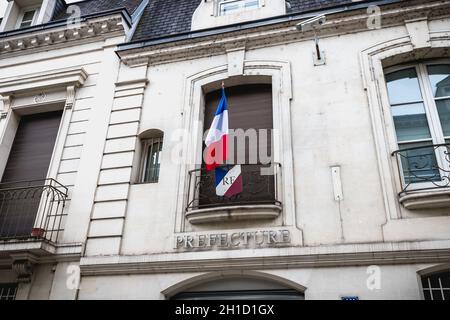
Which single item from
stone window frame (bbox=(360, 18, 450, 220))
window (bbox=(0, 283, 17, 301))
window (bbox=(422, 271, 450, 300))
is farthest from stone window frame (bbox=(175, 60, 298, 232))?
window (bbox=(0, 283, 17, 301))

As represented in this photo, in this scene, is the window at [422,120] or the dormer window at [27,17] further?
the dormer window at [27,17]

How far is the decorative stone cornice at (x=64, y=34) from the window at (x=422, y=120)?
20.6 feet

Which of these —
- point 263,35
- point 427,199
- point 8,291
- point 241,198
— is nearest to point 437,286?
point 427,199

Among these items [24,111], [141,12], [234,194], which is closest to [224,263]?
[234,194]

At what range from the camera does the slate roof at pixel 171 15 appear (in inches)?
340

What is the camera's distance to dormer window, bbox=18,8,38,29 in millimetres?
11022

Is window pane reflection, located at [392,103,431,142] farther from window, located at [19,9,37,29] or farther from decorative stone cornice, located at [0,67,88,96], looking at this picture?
window, located at [19,9,37,29]

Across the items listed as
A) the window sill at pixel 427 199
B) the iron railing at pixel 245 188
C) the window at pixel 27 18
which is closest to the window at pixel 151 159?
the iron railing at pixel 245 188

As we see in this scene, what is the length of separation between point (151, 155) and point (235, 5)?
4.18 metres

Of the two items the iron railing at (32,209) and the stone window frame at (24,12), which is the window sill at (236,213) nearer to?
the iron railing at (32,209)

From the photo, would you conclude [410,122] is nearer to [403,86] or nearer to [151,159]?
[403,86]

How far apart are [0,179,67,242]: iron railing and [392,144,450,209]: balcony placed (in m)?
6.03

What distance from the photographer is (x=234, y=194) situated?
21.7 ft
